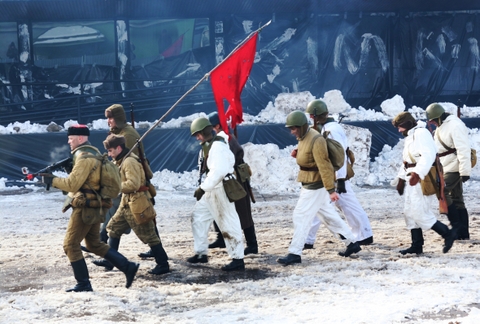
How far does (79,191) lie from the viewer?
625 centimetres

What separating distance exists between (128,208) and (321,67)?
12452 millimetres

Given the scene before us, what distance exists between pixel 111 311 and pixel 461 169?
186 inches

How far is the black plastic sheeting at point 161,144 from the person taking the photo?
14.2 m

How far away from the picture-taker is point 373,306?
18.4ft

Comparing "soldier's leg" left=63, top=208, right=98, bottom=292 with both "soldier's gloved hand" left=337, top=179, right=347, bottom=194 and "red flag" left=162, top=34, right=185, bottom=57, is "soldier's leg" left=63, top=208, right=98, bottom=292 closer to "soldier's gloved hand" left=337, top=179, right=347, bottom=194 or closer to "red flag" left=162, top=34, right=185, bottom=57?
"soldier's gloved hand" left=337, top=179, right=347, bottom=194

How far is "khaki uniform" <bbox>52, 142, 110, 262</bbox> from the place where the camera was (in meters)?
6.14

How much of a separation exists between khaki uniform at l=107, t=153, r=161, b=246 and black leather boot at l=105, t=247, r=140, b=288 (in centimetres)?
61

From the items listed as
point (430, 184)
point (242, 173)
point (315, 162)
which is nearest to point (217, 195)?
point (242, 173)

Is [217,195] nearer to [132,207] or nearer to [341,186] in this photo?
[132,207]

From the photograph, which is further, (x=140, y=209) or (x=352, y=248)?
(x=352, y=248)

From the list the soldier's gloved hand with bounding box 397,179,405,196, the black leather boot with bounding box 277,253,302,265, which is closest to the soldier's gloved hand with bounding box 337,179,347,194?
the soldier's gloved hand with bounding box 397,179,405,196

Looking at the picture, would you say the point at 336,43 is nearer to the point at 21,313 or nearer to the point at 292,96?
the point at 292,96

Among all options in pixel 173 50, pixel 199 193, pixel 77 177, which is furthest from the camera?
pixel 173 50

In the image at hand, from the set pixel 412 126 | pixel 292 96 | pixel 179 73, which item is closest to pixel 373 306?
pixel 412 126
